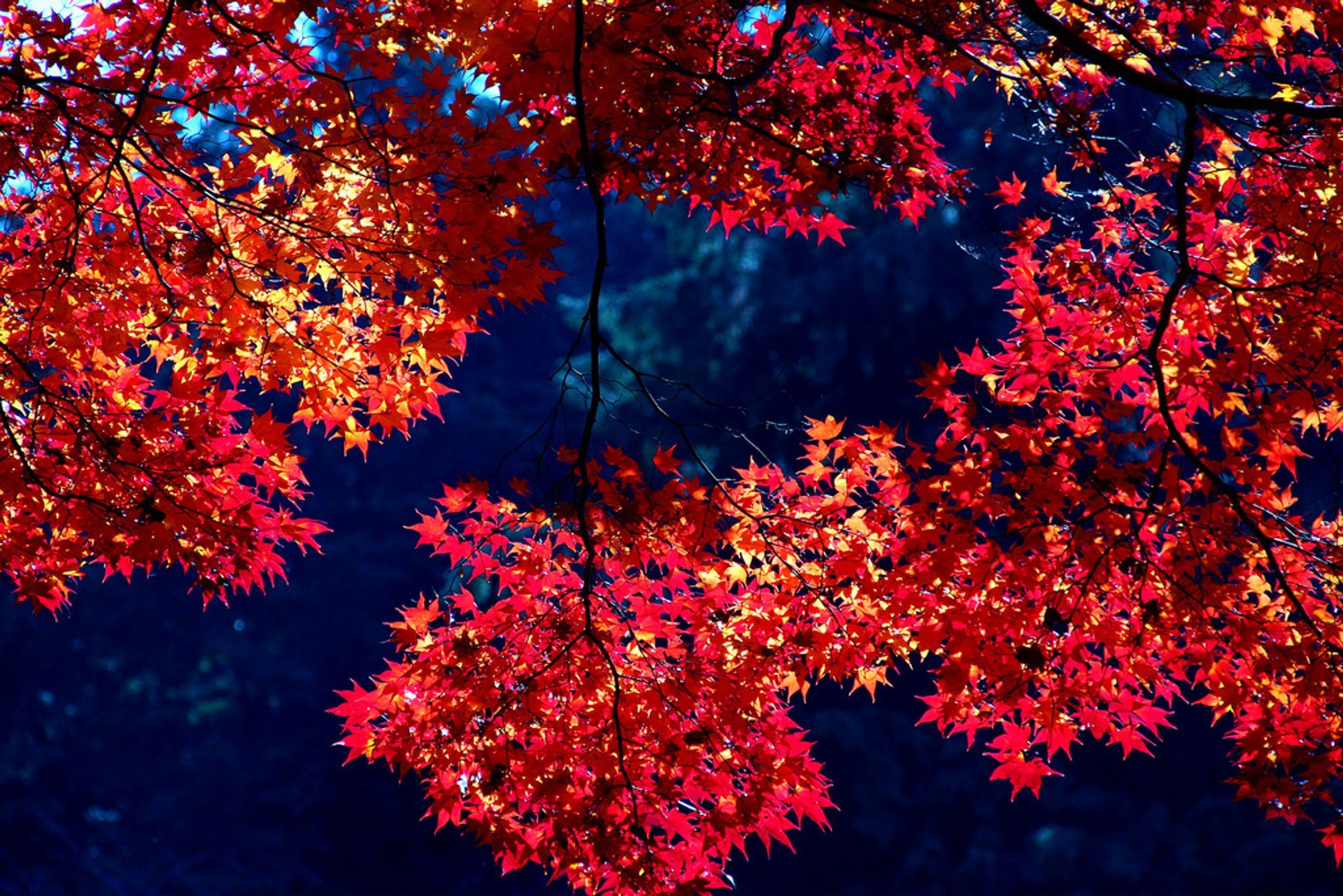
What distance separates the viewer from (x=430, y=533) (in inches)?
154

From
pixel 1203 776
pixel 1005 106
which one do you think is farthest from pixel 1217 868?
pixel 1005 106

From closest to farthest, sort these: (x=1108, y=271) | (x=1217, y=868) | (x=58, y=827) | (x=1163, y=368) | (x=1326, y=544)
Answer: (x=1326, y=544) → (x=1163, y=368) → (x=1108, y=271) → (x=1217, y=868) → (x=58, y=827)

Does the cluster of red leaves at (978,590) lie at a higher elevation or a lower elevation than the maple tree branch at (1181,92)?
lower

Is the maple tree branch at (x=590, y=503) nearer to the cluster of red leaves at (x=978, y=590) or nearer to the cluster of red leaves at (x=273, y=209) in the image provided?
the cluster of red leaves at (x=978, y=590)

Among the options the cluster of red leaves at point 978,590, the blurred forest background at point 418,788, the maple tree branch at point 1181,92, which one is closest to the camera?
the maple tree branch at point 1181,92

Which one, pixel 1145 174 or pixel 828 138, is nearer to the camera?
pixel 828 138

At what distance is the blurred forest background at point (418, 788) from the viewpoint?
31.2 ft

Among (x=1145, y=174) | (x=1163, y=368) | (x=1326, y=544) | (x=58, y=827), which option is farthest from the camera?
(x=58, y=827)

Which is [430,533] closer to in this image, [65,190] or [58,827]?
[65,190]

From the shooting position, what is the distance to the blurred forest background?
31.2 feet

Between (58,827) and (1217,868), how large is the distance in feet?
43.6

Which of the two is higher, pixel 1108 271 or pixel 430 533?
pixel 1108 271

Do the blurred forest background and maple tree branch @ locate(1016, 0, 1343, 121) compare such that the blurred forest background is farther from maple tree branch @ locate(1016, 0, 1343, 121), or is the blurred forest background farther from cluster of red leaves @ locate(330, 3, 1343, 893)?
maple tree branch @ locate(1016, 0, 1343, 121)

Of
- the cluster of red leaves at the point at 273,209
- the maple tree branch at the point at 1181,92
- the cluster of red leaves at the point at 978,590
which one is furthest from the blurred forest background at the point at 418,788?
the maple tree branch at the point at 1181,92
